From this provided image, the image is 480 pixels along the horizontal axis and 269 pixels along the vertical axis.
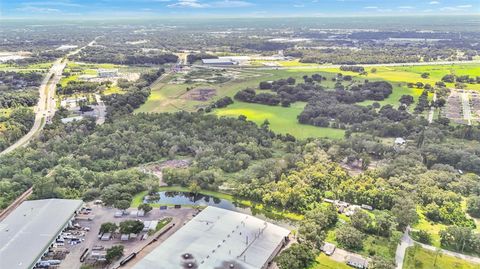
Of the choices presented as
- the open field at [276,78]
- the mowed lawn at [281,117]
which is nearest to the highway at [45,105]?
the open field at [276,78]

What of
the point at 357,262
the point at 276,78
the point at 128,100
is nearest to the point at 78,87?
the point at 128,100

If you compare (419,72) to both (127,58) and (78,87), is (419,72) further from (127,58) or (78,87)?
(127,58)

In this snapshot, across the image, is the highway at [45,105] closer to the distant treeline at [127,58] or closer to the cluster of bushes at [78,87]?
the cluster of bushes at [78,87]

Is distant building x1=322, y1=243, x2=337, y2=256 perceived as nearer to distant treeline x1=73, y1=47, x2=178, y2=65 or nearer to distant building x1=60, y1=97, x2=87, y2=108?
distant building x1=60, y1=97, x2=87, y2=108

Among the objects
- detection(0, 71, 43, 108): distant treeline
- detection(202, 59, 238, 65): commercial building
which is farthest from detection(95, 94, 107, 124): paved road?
detection(202, 59, 238, 65): commercial building

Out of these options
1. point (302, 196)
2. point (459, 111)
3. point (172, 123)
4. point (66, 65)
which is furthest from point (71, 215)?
point (66, 65)
